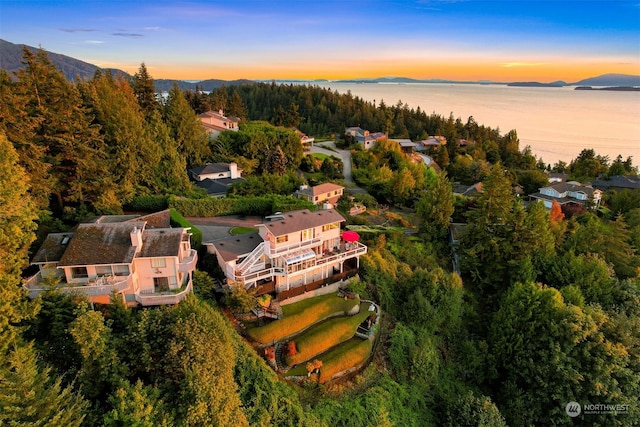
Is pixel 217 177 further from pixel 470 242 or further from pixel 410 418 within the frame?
pixel 410 418

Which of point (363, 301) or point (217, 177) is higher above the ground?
point (217, 177)

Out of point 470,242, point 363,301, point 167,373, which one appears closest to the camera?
point 167,373

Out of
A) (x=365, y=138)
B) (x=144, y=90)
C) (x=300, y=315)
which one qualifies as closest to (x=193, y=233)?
(x=300, y=315)

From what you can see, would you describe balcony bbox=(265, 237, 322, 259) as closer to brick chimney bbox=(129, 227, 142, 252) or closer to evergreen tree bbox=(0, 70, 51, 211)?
brick chimney bbox=(129, 227, 142, 252)

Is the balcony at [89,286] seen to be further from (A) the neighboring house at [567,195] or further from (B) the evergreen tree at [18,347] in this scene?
(A) the neighboring house at [567,195]

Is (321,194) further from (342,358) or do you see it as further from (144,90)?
(144,90)

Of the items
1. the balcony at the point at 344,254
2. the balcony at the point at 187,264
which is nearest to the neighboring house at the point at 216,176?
the balcony at the point at 344,254

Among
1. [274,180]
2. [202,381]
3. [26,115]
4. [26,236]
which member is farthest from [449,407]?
[26,115]
